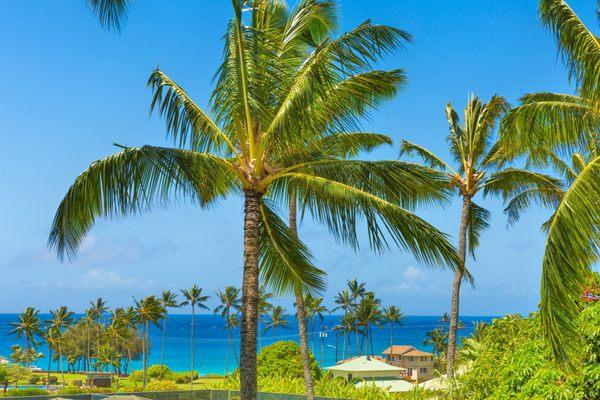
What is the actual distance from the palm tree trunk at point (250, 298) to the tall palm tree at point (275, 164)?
0.01 m

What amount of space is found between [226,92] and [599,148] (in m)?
5.48

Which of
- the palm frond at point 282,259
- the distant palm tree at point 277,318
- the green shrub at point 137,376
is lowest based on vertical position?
the green shrub at point 137,376

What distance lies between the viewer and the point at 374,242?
9.98m

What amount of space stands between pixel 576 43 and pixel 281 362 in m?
23.5

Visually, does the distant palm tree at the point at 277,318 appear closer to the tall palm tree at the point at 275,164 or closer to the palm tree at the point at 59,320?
the palm tree at the point at 59,320

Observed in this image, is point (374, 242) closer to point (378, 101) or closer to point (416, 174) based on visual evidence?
point (416, 174)

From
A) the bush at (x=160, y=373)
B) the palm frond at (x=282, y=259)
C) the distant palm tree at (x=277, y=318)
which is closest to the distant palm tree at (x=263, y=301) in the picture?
the palm frond at (x=282, y=259)

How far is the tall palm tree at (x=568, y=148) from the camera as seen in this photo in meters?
7.23

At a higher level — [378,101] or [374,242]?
[378,101]

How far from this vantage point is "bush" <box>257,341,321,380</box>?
31078mm

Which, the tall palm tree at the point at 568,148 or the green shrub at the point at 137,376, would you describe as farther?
the green shrub at the point at 137,376

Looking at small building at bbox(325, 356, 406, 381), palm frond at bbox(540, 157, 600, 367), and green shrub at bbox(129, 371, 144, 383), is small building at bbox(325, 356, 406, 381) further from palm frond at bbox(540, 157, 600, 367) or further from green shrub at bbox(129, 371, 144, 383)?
palm frond at bbox(540, 157, 600, 367)

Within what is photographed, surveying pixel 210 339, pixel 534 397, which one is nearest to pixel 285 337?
pixel 210 339

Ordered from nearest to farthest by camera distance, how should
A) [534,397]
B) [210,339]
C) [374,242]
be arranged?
[374,242] → [534,397] → [210,339]
